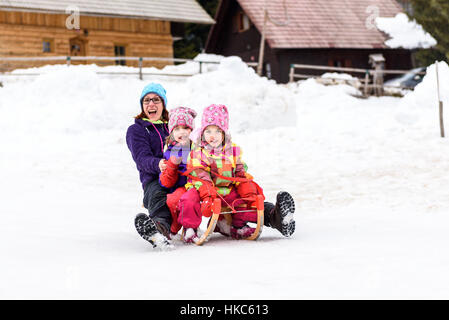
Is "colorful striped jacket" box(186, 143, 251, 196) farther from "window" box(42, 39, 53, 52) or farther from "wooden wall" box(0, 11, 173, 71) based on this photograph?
"window" box(42, 39, 53, 52)

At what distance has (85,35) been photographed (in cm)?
2397

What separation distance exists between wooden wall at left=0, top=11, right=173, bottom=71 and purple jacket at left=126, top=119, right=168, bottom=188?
18.2 meters

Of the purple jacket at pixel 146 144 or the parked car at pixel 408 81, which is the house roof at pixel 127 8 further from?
the purple jacket at pixel 146 144

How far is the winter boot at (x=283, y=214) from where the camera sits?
15.4 ft

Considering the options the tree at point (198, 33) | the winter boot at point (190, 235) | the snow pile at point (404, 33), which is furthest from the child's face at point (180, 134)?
the tree at point (198, 33)

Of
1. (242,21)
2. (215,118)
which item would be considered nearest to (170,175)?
(215,118)

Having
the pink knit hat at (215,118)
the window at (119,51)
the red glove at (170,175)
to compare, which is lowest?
the red glove at (170,175)

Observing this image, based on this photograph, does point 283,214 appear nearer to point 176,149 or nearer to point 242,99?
point 176,149

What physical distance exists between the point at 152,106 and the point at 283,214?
1388 mm

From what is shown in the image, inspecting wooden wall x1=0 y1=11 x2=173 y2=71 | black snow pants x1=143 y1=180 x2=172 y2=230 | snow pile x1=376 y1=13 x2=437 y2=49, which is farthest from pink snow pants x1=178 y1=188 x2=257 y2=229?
snow pile x1=376 y1=13 x2=437 y2=49

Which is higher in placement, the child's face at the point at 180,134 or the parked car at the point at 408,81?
the parked car at the point at 408,81

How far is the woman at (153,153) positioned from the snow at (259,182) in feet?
0.70
